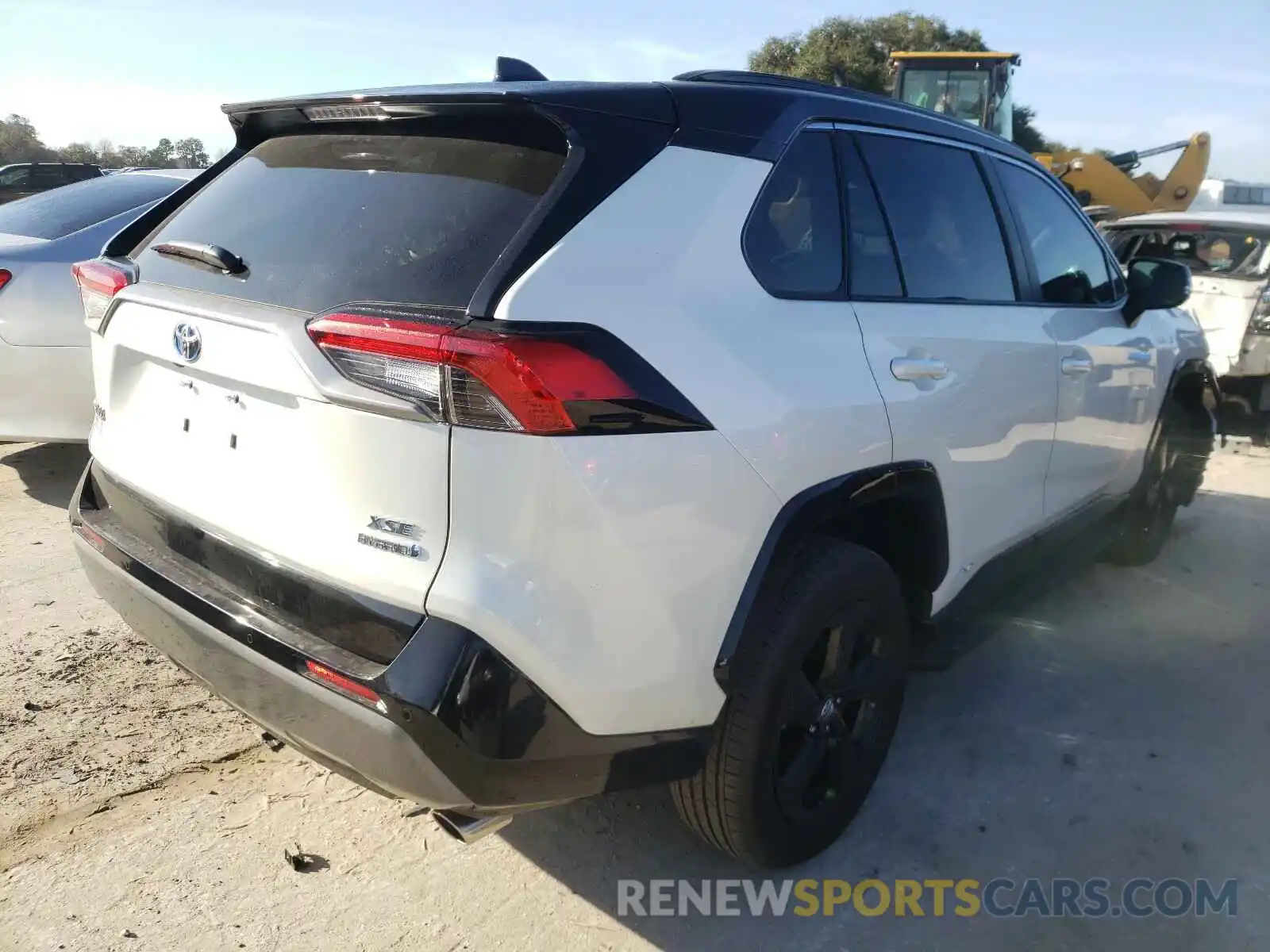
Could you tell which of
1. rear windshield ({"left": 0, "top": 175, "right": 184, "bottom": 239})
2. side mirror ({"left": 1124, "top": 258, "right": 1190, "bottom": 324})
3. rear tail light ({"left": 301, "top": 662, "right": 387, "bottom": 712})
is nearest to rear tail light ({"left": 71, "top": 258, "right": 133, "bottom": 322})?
rear tail light ({"left": 301, "top": 662, "right": 387, "bottom": 712})

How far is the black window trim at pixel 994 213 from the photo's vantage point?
8.39 feet

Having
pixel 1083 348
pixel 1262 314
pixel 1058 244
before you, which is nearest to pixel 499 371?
pixel 1083 348

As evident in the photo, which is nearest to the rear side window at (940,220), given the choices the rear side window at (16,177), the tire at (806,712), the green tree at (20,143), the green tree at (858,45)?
the tire at (806,712)

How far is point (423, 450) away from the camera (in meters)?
1.72

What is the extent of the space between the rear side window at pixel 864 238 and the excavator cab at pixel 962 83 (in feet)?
45.1

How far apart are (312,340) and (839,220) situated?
4.42 ft

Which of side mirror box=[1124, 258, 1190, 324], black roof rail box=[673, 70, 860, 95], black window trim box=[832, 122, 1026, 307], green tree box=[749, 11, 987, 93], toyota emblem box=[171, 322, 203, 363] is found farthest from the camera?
green tree box=[749, 11, 987, 93]

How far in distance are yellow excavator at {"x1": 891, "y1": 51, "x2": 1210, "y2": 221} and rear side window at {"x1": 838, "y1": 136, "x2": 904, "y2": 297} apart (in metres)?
13.7

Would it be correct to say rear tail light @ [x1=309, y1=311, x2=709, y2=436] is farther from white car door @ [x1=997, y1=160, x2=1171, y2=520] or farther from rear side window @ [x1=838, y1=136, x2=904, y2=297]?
white car door @ [x1=997, y1=160, x2=1171, y2=520]

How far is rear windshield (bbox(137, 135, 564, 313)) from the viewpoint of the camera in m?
1.82

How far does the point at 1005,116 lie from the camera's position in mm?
15742

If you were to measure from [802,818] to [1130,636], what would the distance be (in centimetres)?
233

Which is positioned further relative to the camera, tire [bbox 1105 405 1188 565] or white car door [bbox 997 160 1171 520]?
tire [bbox 1105 405 1188 565]

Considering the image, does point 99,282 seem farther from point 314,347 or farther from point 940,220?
point 940,220
